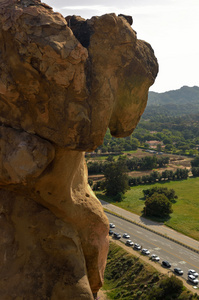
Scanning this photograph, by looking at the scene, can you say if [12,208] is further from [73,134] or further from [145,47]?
[145,47]

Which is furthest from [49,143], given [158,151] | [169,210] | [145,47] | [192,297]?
[158,151]

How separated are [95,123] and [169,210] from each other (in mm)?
37002

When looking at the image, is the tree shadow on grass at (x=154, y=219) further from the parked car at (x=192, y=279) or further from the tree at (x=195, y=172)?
the tree at (x=195, y=172)

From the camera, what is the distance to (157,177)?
6275 centimetres

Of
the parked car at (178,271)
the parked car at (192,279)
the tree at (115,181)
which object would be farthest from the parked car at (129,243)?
the tree at (115,181)

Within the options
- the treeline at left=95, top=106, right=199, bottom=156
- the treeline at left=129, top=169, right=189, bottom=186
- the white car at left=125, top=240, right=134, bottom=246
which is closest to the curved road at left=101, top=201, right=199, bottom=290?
the white car at left=125, top=240, right=134, bottom=246

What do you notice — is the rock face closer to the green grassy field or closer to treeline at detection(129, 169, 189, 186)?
the green grassy field

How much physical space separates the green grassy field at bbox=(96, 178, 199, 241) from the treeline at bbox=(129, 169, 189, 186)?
1513 millimetres

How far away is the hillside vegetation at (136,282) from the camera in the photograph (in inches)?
874

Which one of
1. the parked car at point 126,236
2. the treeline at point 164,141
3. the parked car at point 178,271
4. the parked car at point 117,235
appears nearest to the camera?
the parked car at point 178,271

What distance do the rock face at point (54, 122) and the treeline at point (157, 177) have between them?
2045 inches

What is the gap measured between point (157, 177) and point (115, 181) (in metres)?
14.2

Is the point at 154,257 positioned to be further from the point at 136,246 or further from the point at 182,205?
the point at 182,205

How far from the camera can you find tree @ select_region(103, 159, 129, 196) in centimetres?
5206
